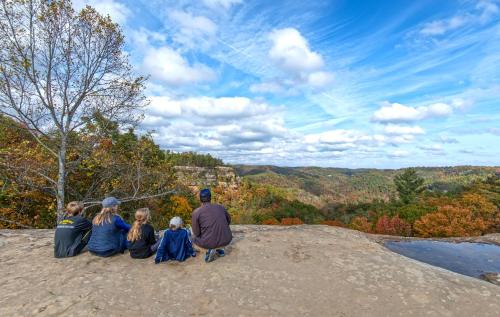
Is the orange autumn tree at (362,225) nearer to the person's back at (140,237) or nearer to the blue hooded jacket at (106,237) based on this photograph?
the person's back at (140,237)

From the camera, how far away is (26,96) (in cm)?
1162

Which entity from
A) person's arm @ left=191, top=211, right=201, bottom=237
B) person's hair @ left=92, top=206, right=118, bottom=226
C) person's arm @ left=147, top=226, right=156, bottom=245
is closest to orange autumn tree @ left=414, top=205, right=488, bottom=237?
person's arm @ left=191, top=211, right=201, bottom=237

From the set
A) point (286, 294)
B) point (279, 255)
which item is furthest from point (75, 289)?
point (279, 255)

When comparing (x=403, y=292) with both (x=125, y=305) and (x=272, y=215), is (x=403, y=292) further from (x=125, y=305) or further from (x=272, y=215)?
(x=272, y=215)

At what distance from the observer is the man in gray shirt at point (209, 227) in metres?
7.23

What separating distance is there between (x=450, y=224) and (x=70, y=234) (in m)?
57.7

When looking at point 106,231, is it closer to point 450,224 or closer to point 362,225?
point 450,224

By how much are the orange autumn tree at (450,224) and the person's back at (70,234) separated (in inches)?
2169

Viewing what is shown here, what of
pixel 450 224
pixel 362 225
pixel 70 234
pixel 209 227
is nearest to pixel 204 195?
pixel 209 227

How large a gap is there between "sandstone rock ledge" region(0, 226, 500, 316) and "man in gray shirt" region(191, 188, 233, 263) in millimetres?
468

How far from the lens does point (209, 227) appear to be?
288 inches

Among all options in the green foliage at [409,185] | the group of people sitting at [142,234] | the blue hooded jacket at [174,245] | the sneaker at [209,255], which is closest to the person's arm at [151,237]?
the group of people sitting at [142,234]

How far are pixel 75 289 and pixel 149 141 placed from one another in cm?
1100

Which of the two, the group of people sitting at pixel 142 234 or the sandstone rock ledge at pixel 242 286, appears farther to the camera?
the group of people sitting at pixel 142 234
